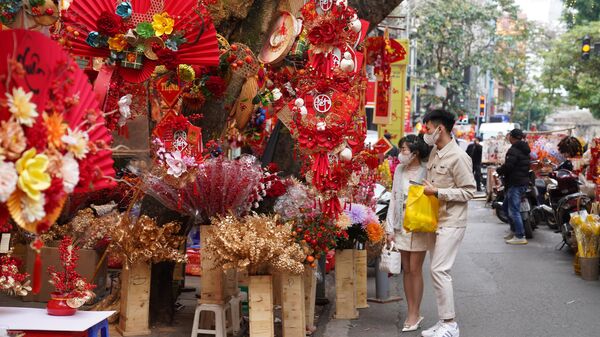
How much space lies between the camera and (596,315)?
947 cm

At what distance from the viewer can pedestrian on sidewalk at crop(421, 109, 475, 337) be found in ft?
25.8

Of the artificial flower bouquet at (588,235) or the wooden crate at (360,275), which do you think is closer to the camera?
the wooden crate at (360,275)

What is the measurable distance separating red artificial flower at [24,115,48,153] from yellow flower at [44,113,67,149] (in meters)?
0.02

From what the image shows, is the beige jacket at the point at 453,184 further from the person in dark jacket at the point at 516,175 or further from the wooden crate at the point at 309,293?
the person in dark jacket at the point at 516,175

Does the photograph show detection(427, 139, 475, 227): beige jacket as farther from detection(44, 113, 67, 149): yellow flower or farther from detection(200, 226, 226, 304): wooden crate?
detection(44, 113, 67, 149): yellow flower

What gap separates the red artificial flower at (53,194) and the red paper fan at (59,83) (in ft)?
0.60

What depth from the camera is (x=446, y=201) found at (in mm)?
7965

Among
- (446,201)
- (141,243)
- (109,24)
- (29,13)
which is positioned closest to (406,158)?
(446,201)

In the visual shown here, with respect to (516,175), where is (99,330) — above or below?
below

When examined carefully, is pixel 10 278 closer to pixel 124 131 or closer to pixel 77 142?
pixel 124 131

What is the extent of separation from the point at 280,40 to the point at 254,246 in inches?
90.4

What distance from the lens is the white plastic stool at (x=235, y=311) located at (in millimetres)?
8117

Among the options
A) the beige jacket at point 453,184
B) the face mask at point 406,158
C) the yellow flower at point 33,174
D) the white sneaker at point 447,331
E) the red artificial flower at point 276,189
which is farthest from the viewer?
the face mask at point 406,158

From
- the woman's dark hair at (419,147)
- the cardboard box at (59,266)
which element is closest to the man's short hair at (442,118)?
the woman's dark hair at (419,147)
